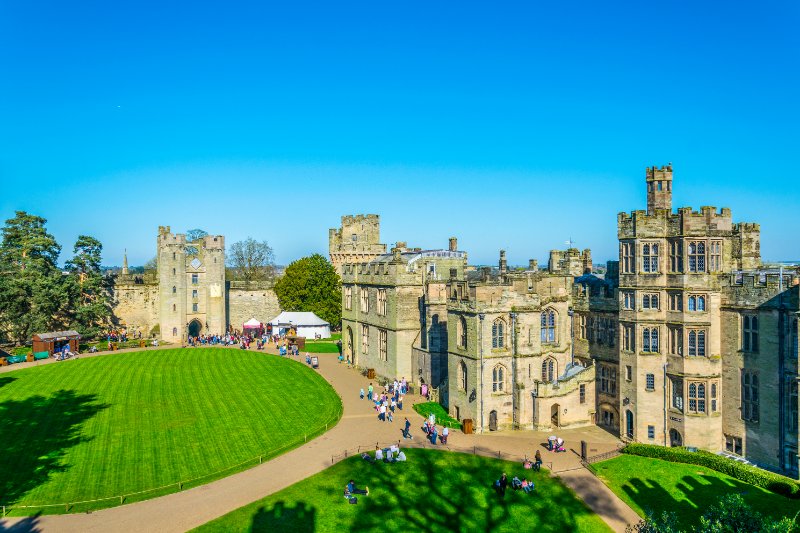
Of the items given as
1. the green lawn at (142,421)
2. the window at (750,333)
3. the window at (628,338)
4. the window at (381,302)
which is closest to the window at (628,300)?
the window at (628,338)

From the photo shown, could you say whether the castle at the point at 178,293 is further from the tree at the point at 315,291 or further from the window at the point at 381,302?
the window at the point at 381,302

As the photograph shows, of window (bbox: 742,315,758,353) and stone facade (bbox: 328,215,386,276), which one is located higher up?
stone facade (bbox: 328,215,386,276)

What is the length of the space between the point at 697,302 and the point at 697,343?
8.05ft

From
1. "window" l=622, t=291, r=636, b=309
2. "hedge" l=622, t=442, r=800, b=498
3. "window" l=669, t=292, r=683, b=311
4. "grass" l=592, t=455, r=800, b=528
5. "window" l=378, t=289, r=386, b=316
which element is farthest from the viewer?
"window" l=378, t=289, r=386, b=316

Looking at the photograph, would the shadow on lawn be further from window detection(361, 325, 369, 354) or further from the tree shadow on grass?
window detection(361, 325, 369, 354)

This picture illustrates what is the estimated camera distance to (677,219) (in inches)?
1364

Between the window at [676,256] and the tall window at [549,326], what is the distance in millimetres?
8308

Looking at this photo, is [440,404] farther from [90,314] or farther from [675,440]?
[90,314]

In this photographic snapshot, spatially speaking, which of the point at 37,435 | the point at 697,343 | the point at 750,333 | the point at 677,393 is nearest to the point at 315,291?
the point at 37,435

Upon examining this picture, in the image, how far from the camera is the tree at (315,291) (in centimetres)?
7450

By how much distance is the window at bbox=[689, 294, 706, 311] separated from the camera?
113 ft

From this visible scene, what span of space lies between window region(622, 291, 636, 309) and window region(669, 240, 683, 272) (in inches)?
113

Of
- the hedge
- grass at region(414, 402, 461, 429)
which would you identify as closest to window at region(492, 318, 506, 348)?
grass at region(414, 402, 461, 429)

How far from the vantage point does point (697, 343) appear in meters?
34.5
